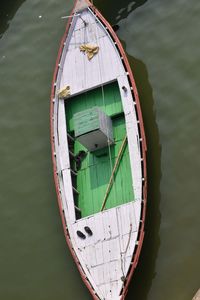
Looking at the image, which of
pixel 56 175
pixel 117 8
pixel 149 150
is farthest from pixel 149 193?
pixel 117 8

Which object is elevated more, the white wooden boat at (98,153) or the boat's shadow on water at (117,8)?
the boat's shadow on water at (117,8)

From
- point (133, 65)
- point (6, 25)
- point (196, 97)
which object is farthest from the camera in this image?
point (6, 25)

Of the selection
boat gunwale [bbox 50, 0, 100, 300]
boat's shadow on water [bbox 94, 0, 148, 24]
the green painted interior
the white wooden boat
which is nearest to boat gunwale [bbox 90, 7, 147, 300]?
the white wooden boat

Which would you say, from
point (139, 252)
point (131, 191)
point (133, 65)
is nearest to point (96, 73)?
point (133, 65)

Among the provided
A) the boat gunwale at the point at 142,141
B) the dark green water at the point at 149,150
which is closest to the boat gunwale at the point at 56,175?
the dark green water at the point at 149,150

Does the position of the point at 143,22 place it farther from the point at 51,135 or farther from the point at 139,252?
the point at 139,252

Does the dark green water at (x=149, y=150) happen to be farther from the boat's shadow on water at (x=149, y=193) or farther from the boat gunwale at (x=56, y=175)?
the boat gunwale at (x=56, y=175)
